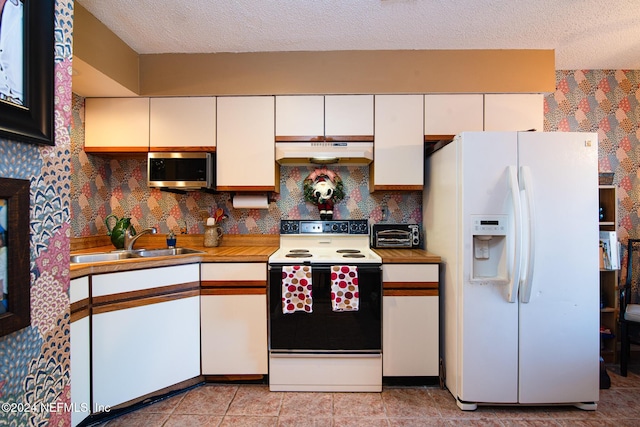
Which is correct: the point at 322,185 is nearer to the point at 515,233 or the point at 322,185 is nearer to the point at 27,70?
the point at 515,233

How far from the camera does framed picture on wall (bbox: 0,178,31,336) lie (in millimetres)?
798

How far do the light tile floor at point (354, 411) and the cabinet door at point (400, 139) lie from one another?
59.5 inches

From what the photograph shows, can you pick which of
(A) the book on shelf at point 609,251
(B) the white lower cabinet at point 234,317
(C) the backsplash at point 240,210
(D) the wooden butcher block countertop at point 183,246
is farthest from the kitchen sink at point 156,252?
(A) the book on shelf at point 609,251

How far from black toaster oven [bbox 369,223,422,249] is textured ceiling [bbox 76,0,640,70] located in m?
1.39

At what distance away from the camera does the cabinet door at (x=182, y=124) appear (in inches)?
97.7

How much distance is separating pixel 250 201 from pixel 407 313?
1.49 metres

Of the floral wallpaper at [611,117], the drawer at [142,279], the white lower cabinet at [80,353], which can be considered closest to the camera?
the white lower cabinet at [80,353]

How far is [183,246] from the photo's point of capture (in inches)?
109

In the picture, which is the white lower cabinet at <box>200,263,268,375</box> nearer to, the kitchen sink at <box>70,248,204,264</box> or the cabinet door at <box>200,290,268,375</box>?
the cabinet door at <box>200,290,268,375</box>

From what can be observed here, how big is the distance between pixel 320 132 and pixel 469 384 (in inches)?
77.1

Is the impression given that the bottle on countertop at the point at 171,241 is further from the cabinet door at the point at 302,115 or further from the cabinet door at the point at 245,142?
the cabinet door at the point at 302,115

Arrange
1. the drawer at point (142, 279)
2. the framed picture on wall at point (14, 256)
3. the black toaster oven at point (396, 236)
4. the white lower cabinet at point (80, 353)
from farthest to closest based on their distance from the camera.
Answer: the black toaster oven at point (396, 236) → the drawer at point (142, 279) → the white lower cabinet at point (80, 353) → the framed picture on wall at point (14, 256)

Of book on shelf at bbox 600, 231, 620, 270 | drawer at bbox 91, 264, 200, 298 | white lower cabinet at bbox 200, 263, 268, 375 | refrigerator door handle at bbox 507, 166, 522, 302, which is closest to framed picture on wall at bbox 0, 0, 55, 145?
drawer at bbox 91, 264, 200, 298

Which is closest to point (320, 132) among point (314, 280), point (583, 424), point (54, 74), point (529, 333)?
point (314, 280)
